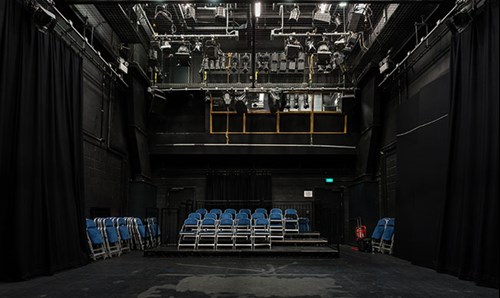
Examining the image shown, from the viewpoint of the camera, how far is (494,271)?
17.4 feet

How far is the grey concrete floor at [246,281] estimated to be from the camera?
497cm

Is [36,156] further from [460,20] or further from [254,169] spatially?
[254,169]

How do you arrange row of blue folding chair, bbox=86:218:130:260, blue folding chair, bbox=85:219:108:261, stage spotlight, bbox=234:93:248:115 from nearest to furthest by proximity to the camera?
blue folding chair, bbox=85:219:108:261
row of blue folding chair, bbox=86:218:130:260
stage spotlight, bbox=234:93:248:115

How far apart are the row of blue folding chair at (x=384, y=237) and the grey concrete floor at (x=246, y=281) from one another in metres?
2.31

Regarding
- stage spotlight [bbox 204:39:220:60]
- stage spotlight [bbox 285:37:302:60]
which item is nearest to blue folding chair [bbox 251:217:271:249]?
stage spotlight [bbox 285:37:302:60]

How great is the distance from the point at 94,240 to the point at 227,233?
3.07 metres

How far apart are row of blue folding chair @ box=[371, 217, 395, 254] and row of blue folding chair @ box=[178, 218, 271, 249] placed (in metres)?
2.96

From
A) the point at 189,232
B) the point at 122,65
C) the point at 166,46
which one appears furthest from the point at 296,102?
the point at 189,232

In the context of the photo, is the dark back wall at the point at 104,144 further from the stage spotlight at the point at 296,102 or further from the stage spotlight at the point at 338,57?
the stage spotlight at the point at 338,57

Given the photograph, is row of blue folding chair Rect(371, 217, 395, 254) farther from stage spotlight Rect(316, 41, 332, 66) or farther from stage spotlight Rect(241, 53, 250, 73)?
stage spotlight Rect(241, 53, 250, 73)

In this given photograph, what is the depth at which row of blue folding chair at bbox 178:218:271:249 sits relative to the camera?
9922 mm

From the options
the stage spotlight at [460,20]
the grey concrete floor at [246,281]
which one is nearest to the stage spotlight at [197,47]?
the grey concrete floor at [246,281]

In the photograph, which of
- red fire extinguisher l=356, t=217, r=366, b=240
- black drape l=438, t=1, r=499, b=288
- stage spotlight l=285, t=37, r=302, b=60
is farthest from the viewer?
red fire extinguisher l=356, t=217, r=366, b=240

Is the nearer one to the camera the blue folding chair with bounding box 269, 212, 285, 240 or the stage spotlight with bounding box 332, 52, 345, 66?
the blue folding chair with bounding box 269, 212, 285, 240
